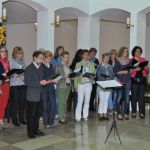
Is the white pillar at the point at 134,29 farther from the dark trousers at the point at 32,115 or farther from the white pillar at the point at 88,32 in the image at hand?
the dark trousers at the point at 32,115

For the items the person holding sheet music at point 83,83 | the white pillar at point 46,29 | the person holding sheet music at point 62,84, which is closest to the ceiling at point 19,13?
the white pillar at point 46,29

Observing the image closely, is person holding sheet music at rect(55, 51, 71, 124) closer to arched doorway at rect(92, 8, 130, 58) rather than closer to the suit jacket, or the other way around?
the suit jacket

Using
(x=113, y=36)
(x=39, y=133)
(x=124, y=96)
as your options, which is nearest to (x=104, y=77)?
(x=124, y=96)

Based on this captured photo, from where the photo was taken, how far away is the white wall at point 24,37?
13727 millimetres

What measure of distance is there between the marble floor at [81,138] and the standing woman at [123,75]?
1.84 feet

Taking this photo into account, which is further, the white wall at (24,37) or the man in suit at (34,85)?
the white wall at (24,37)

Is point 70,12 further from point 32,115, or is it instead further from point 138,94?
point 32,115

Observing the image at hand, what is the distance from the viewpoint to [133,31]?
31.9 ft

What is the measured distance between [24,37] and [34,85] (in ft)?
26.7

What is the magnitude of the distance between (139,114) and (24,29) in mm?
7039

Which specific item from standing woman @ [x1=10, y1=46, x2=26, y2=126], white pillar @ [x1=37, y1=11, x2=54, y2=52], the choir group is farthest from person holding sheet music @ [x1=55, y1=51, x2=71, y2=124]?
white pillar @ [x1=37, y1=11, x2=54, y2=52]

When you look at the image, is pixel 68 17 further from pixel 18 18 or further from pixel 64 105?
pixel 64 105

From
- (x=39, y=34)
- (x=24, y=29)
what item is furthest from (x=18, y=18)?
(x=39, y=34)

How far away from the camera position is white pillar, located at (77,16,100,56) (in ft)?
35.1
